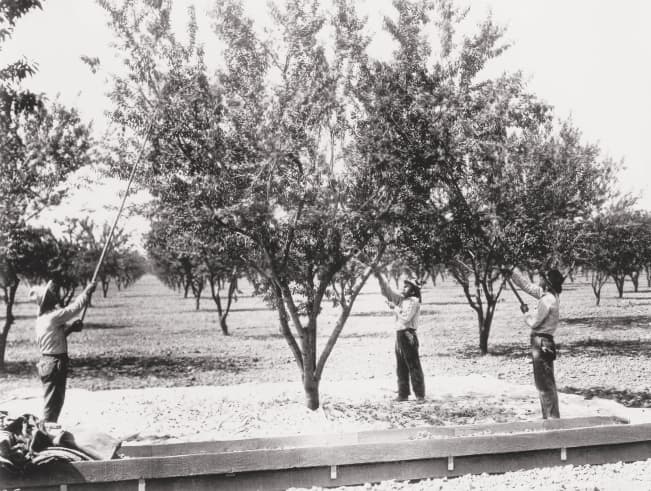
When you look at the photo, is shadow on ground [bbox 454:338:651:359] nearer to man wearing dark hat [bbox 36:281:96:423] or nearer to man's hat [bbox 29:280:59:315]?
man wearing dark hat [bbox 36:281:96:423]

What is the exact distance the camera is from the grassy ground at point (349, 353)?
11656 mm

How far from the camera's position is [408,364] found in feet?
28.3

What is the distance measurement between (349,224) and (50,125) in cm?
727

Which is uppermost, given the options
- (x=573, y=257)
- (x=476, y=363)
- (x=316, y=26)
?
(x=316, y=26)

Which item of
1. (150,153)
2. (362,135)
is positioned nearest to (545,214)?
(362,135)

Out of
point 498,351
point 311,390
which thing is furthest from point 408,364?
point 498,351

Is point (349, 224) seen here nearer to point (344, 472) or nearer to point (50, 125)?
point (344, 472)

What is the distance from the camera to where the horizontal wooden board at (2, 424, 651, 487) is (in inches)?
183

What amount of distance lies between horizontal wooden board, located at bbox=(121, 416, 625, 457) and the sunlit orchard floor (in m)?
1.12

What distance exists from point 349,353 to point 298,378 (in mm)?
4268

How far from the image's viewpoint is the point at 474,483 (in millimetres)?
5195

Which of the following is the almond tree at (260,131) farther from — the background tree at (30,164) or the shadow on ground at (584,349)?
the shadow on ground at (584,349)

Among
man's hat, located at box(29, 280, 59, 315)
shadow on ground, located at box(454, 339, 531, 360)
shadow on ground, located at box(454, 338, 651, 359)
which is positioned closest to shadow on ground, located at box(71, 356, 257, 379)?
shadow on ground, located at box(454, 339, 531, 360)

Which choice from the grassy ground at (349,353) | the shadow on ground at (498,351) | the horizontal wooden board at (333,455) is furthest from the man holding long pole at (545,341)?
the shadow on ground at (498,351)
